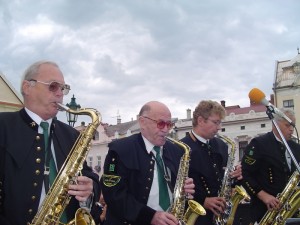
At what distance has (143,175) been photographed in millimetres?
4836

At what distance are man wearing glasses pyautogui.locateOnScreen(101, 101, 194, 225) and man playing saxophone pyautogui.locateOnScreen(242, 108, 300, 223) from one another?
205cm

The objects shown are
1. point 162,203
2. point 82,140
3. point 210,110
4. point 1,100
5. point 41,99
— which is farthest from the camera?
point 1,100

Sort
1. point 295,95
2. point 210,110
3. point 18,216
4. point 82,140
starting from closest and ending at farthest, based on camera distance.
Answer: point 18,216
point 82,140
point 210,110
point 295,95

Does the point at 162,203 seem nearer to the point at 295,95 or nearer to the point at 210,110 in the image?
the point at 210,110

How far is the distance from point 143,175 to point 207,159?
5.78 feet

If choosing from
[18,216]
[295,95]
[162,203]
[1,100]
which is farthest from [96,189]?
[295,95]

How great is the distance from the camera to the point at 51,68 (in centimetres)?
407

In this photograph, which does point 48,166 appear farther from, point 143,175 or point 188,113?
point 188,113

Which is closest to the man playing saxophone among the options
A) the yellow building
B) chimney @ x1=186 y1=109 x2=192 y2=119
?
the yellow building

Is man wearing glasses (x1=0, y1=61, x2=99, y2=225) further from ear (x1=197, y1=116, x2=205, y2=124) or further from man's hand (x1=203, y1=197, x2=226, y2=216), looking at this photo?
ear (x1=197, y1=116, x2=205, y2=124)

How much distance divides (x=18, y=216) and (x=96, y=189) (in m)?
0.84

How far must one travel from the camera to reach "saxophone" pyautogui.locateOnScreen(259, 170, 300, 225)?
21.2 ft

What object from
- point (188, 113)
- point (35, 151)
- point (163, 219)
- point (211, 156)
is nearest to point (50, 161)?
point (35, 151)

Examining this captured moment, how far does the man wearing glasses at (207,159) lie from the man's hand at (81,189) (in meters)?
2.78
